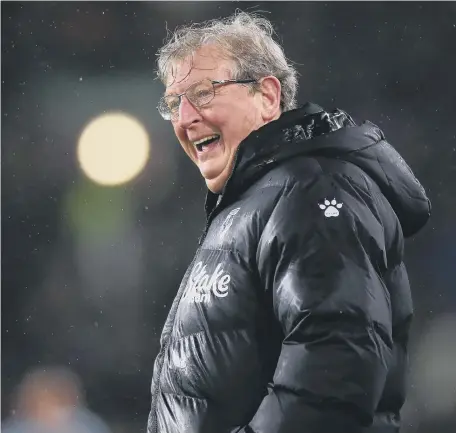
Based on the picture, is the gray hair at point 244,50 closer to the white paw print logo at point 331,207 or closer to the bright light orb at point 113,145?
the white paw print logo at point 331,207

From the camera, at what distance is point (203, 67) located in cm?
148

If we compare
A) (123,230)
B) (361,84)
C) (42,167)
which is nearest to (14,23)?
(42,167)

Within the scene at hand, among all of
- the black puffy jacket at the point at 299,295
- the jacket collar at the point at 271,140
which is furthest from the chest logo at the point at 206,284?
the jacket collar at the point at 271,140

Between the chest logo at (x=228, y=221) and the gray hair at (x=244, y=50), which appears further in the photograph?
the gray hair at (x=244, y=50)

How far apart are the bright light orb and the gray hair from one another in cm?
356

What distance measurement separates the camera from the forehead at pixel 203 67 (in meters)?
1.47

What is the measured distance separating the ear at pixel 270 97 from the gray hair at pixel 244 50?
15 mm

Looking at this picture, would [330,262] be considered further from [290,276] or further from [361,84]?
[361,84]

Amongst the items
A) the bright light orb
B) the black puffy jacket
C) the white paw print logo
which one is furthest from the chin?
the bright light orb

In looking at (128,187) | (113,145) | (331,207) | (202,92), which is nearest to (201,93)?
(202,92)

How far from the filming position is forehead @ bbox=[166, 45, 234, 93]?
1471mm

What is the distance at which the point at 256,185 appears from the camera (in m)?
1.30

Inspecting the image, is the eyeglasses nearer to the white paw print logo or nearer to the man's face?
the man's face

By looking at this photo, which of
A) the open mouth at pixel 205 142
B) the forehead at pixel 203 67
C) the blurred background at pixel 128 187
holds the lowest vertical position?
the blurred background at pixel 128 187
